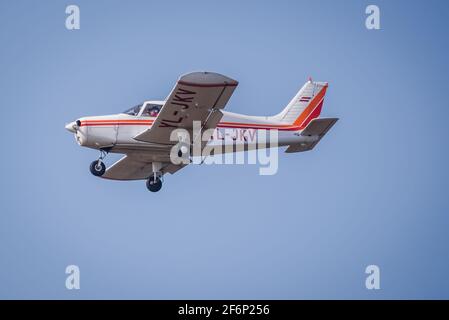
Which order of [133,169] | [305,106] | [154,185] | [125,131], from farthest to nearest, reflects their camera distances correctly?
[305,106]
[133,169]
[154,185]
[125,131]

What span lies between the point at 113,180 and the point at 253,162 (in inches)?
160

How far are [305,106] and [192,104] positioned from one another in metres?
5.38

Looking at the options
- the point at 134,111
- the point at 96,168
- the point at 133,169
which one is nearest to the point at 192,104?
the point at 134,111

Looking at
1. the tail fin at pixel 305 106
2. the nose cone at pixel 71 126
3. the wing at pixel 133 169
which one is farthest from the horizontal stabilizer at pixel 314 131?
the nose cone at pixel 71 126

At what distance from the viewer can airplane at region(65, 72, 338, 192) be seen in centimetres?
2784

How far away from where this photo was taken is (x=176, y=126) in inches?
1135

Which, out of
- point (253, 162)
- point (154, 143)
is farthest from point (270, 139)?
point (154, 143)

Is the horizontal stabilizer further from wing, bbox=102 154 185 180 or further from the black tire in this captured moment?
the black tire

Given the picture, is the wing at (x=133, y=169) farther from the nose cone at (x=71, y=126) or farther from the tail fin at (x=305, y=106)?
the tail fin at (x=305, y=106)

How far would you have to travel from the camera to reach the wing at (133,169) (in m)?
30.9

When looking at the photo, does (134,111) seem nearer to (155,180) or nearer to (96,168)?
(96,168)

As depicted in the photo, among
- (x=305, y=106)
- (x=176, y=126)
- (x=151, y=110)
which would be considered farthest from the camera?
(x=305, y=106)
